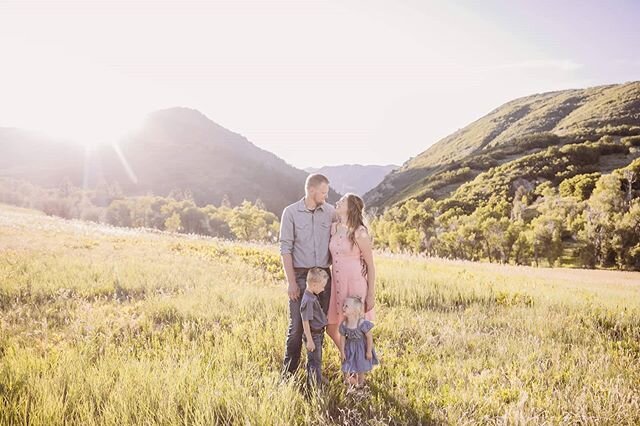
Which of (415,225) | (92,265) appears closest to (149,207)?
(415,225)

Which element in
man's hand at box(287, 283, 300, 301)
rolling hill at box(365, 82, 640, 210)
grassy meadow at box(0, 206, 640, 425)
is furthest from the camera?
rolling hill at box(365, 82, 640, 210)

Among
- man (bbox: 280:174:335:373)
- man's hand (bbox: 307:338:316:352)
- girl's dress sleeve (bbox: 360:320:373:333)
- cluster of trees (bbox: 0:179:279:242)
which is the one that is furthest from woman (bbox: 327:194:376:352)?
cluster of trees (bbox: 0:179:279:242)

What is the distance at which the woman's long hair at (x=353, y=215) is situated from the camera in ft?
14.3

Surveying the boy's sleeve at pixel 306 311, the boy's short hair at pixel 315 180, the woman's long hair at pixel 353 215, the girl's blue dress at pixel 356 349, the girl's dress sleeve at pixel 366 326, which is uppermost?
the boy's short hair at pixel 315 180

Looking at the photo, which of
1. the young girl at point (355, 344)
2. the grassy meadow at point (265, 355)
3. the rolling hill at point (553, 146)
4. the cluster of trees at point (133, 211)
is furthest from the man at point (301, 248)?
the rolling hill at point (553, 146)

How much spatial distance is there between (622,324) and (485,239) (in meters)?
55.6

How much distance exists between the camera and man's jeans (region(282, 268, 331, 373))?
444cm

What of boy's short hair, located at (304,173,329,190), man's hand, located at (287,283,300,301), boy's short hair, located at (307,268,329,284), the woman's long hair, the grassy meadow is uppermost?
boy's short hair, located at (304,173,329,190)

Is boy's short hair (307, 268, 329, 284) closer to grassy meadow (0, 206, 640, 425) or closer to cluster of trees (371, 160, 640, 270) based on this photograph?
grassy meadow (0, 206, 640, 425)

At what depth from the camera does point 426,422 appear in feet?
12.1

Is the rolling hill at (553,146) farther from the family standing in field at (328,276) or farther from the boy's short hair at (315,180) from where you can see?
the boy's short hair at (315,180)

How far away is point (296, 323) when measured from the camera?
14.6 feet

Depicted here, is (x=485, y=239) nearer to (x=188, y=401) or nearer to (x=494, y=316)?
(x=494, y=316)

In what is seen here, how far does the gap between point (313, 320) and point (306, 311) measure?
0.17 m
